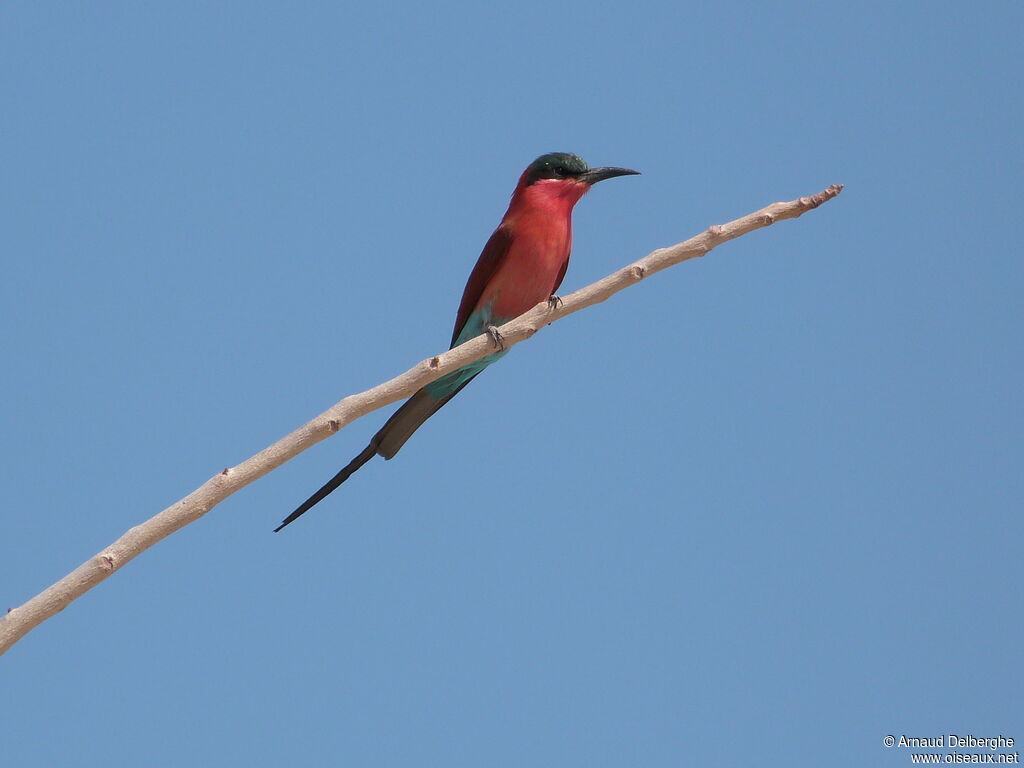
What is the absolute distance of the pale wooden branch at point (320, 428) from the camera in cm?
243

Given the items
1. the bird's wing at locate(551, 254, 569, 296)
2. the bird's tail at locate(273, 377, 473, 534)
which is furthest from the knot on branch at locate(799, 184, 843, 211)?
the bird's wing at locate(551, 254, 569, 296)

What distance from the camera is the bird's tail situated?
3.42 m

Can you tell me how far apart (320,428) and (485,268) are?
1635mm

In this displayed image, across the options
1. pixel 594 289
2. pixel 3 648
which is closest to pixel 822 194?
pixel 594 289

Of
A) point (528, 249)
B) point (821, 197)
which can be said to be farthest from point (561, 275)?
point (821, 197)

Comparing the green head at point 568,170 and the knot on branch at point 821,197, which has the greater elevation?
the green head at point 568,170

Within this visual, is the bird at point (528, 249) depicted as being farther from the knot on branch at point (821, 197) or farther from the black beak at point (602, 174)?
the knot on branch at point (821, 197)

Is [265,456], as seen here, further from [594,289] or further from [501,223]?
[501,223]

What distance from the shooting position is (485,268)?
4184mm

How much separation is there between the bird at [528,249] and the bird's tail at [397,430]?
0.63ft

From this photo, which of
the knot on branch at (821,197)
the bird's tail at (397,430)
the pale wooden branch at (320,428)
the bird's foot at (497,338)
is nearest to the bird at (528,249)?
the bird's tail at (397,430)

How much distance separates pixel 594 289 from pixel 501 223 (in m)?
1.49

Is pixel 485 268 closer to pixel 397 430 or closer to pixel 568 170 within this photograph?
pixel 568 170

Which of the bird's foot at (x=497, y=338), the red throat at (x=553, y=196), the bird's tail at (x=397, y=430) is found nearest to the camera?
the bird's foot at (x=497, y=338)
